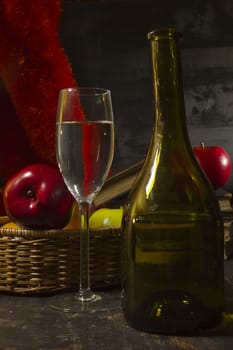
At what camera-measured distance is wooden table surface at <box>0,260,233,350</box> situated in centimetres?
48

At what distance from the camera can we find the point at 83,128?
581 millimetres

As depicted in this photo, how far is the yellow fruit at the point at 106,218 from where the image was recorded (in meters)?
0.71

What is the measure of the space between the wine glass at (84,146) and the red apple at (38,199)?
5 cm

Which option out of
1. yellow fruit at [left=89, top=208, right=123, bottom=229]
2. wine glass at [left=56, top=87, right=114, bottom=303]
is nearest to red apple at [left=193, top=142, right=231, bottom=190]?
yellow fruit at [left=89, top=208, right=123, bottom=229]

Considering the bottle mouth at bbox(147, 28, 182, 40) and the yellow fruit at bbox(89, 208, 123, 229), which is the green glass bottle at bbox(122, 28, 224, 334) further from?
the yellow fruit at bbox(89, 208, 123, 229)

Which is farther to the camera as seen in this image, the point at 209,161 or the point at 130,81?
the point at 130,81

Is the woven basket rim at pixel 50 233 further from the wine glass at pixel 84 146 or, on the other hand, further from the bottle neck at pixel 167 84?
the bottle neck at pixel 167 84

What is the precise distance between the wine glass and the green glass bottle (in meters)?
0.06

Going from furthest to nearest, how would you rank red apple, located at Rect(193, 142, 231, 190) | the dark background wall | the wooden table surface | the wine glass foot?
the dark background wall, red apple, located at Rect(193, 142, 231, 190), the wine glass foot, the wooden table surface

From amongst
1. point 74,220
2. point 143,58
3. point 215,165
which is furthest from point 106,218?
point 143,58

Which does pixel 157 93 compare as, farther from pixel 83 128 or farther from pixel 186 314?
pixel 186 314

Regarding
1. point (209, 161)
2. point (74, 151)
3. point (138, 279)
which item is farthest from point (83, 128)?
point (209, 161)

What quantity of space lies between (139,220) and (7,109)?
0.53 m

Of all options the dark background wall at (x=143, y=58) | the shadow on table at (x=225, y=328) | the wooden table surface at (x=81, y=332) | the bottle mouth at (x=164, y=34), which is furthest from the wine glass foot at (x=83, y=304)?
the dark background wall at (x=143, y=58)
